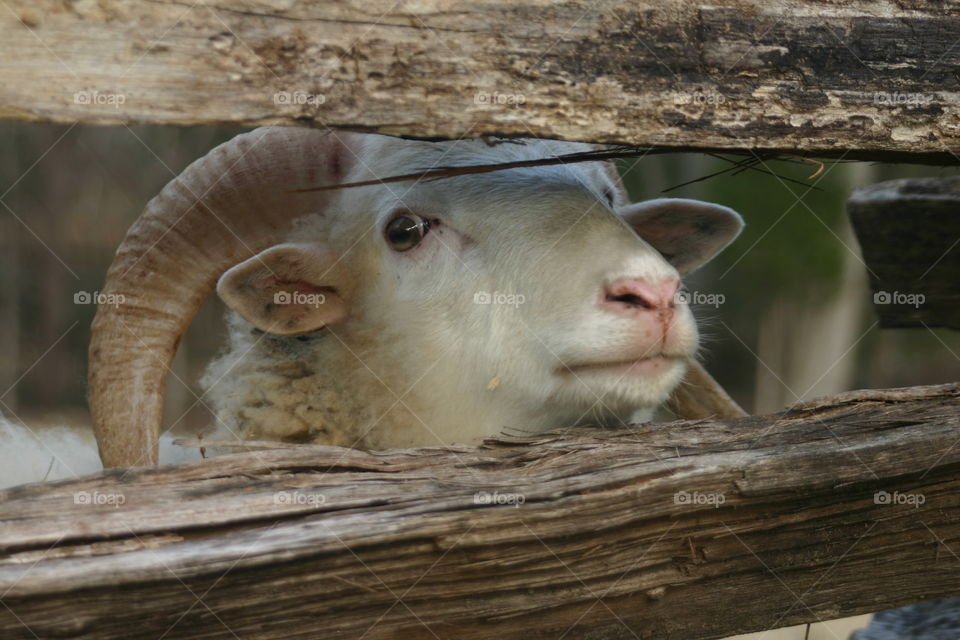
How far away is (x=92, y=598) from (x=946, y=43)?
2.76 meters

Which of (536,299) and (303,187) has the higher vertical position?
(303,187)

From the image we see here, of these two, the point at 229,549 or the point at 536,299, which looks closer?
the point at 229,549

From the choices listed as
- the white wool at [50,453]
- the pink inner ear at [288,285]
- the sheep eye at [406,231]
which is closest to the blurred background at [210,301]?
the white wool at [50,453]

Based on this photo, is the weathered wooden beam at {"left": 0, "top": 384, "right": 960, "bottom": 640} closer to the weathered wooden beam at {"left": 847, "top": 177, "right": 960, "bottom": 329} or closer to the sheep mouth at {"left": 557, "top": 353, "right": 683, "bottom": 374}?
the sheep mouth at {"left": 557, "top": 353, "right": 683, "bottom": 374}

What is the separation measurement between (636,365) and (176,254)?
1848mm

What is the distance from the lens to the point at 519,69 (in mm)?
2645

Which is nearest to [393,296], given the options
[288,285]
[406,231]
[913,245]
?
[406,231]

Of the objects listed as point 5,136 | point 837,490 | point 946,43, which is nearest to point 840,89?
point 946,43

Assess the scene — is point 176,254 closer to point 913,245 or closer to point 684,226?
point 684,226

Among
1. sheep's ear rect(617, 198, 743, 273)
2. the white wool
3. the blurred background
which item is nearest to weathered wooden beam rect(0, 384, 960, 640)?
sheep's ear rect(617, 198, 743, 273)

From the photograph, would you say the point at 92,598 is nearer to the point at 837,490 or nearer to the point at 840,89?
the point at 837,490

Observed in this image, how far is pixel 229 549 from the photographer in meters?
2.35

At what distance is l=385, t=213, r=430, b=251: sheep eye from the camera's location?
4027mm

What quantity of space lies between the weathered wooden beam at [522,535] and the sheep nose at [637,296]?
0.41 metres
